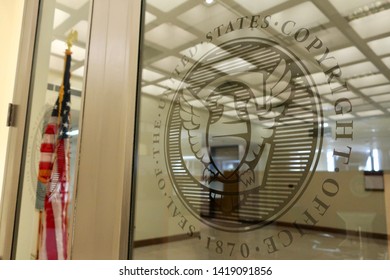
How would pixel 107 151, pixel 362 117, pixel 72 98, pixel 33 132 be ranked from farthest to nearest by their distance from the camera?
pixel 33 132 → pixel 72 98 → pixel 107 151 → pixel 362 117

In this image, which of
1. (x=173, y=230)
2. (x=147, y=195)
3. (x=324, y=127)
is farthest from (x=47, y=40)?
(x=324, y=127)

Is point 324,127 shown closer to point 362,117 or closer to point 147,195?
point 362,117

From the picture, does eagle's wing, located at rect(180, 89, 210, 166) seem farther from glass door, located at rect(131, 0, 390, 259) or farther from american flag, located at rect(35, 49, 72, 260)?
american flag, located at rect(35, 49, 72, 260)

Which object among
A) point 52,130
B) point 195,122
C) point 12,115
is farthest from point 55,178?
point 195,122

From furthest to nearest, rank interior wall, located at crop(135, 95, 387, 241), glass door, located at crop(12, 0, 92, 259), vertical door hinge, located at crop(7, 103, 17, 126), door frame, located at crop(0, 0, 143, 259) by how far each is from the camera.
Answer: vertical door hinge, located at crop(7, 103, 17, 126)
glass door, located at crop(12, 0, 92, 259)
door frame, located at crop(0, 0, 143, 259)
interior wall, located at crop(135, 95, 387, 241)

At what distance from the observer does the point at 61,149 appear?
1.16 m

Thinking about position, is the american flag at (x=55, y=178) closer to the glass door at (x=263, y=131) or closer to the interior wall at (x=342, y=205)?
the glass door at (x=263, y=131)

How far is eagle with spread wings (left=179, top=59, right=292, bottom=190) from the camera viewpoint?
617mm

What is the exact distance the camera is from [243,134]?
65 cm

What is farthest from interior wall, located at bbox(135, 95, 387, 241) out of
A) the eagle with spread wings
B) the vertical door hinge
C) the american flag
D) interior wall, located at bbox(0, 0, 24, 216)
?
interior wall, located at bbox(0, 0, 24, 216)

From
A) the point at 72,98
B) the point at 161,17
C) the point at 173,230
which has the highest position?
the point at 161,17

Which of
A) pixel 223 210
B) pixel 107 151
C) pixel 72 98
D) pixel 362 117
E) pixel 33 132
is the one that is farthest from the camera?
pixel 33 132

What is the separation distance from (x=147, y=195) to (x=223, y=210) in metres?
0.21

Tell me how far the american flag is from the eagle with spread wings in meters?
0.58
